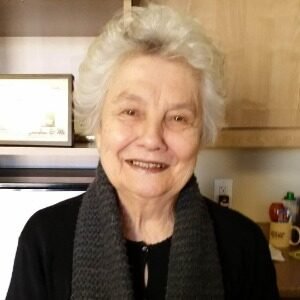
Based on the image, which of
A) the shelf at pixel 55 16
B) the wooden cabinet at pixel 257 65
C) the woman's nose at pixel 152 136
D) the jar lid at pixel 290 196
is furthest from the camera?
the jar lid at pixel 290 196

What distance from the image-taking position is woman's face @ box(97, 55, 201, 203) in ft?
2.86

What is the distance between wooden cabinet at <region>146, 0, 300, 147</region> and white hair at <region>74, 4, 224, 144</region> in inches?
13.3

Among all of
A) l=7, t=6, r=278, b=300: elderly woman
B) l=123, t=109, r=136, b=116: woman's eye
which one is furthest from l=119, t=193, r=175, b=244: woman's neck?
l=123, t=109, r=136, b=116: woman's eye

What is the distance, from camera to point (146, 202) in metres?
0.98

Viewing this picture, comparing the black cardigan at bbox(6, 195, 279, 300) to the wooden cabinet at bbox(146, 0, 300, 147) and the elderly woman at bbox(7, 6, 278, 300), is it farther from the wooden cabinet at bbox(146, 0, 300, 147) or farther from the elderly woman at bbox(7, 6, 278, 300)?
the wooden cabinet at bbox(146, 0, 300, 147)

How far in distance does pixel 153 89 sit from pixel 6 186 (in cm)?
→ 63

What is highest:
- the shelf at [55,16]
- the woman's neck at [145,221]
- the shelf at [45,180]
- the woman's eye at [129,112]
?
the shelf at [55,16]

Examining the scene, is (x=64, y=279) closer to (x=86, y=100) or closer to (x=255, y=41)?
(x=86, y=100)

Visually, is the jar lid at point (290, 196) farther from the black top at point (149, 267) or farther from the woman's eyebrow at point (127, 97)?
the woman's eyebrow at point (127, 97)

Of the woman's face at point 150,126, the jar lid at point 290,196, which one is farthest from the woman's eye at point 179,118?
the jar lid at point 290,196

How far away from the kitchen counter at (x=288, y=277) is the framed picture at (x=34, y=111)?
30.0 inches

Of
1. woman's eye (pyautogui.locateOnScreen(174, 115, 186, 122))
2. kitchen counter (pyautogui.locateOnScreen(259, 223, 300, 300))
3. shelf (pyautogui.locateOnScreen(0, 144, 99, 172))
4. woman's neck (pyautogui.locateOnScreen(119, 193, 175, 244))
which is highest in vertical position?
woman's eye (pyautogui.locateOnScreen(174, 115, 186, 122))

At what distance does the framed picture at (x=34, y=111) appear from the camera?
118cm

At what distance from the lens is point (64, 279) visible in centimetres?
95
